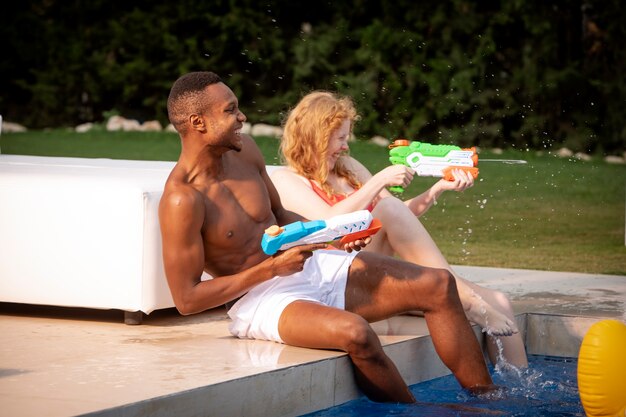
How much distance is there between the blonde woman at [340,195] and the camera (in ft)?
14.3

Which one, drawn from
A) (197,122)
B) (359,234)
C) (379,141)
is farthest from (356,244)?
(379,141)

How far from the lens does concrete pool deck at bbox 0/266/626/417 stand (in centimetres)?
321

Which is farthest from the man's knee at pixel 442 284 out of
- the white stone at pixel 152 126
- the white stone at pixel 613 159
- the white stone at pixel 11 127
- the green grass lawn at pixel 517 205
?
the white stone at pixel 11 127

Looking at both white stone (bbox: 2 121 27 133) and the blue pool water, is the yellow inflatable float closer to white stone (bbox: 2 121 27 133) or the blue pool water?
the blue pool water

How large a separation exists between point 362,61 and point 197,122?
10.5 m

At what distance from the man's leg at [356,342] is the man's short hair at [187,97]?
0.75 metres

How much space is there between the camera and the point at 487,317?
442cm

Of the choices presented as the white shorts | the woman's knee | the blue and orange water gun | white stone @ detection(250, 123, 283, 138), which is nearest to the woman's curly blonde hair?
the white shorts

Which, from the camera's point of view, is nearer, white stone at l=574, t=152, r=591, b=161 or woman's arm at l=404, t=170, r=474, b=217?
woman's arm at l=404, t=170, r=474, b=217

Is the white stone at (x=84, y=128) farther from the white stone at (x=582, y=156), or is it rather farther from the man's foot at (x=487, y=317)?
the man's foot at (x=487, y=317)

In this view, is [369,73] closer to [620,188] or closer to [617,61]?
[617,61]

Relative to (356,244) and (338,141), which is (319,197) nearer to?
(338,141)

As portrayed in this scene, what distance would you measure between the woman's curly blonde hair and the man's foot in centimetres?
68

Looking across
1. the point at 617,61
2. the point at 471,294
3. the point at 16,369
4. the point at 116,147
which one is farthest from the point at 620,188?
the point at 16,369
